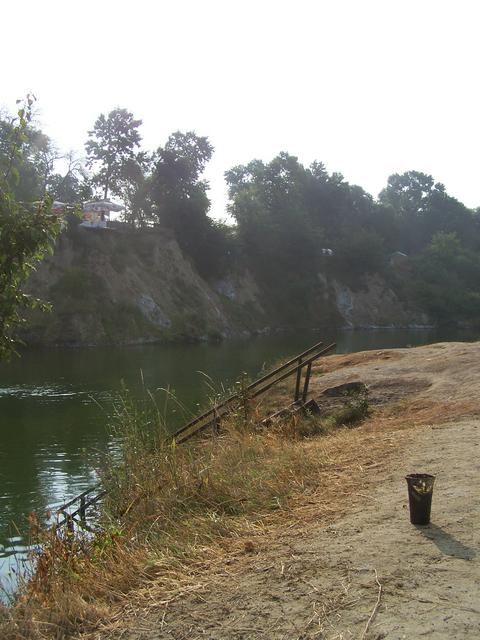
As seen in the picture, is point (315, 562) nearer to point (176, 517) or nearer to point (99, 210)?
point (176, 517)

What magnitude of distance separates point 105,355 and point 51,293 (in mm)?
12934

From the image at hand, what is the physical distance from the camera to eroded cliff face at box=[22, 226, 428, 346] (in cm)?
5394

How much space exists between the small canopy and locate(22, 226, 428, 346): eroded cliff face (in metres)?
2.57

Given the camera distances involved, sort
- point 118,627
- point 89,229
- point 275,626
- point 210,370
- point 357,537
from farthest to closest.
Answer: point 89,229 < point 210,370 < point 357,537 < point 118,627 < point 275,626

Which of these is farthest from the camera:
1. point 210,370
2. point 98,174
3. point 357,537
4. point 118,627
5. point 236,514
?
point 98,174

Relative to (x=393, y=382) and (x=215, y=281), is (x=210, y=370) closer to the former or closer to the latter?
(x=393, y=382)

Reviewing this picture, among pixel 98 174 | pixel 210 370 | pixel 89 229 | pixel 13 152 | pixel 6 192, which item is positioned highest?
pixel 98 174

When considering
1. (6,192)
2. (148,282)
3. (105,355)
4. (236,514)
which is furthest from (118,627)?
(148,282)

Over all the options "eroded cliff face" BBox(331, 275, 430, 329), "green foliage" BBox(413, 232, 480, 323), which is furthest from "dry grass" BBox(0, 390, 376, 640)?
"green foliage" BBox(413, 232, 480, 323)

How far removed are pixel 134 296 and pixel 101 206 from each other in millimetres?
11745

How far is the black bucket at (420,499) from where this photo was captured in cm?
576

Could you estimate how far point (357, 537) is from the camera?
18.6ft

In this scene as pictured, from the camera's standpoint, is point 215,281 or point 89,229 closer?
point 89,229

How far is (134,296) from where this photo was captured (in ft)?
197
